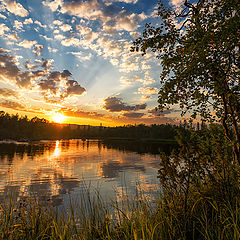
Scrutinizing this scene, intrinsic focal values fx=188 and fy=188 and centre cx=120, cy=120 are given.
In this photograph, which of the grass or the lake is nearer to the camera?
the grass

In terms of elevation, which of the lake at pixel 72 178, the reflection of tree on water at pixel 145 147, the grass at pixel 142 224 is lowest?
the lake at pixel 72 178

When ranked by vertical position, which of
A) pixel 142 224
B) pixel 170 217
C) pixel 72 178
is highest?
pixel 142 224

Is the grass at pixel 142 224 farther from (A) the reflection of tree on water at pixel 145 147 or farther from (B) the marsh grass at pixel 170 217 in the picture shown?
(A) the reflection of tree on water at pixel 145 147

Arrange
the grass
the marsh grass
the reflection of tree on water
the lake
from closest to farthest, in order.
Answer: the grass
the marsh grass
the lake
the reflection of tree on water

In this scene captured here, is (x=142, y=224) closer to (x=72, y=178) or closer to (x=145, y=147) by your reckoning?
(x=72, y=178)

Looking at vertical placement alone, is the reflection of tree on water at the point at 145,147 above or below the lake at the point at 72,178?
above

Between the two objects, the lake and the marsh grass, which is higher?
the marsh grass

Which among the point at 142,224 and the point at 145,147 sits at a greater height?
the point at 142,224

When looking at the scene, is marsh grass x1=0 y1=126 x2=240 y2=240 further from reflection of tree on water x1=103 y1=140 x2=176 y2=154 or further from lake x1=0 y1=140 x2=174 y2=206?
reflection of tree on water x1=103 y1=140 x2=176 y2=154

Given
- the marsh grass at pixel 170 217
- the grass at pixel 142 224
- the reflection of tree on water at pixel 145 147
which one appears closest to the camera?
the grass at pixel 142 224

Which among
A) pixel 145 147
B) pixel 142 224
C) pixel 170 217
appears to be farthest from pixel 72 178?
→ pixel 145 147

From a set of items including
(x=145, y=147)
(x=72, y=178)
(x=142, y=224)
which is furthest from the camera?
(x=145, y=147)

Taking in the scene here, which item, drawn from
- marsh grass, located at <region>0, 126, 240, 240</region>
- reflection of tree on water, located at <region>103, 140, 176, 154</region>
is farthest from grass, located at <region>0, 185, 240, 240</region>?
reflection of tree on water, located at <region>103, 140, 176, 154</region>

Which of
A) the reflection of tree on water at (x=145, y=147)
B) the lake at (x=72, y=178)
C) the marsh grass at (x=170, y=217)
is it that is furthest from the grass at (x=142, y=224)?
the reflection of tree on water at (x=145, y=147)
